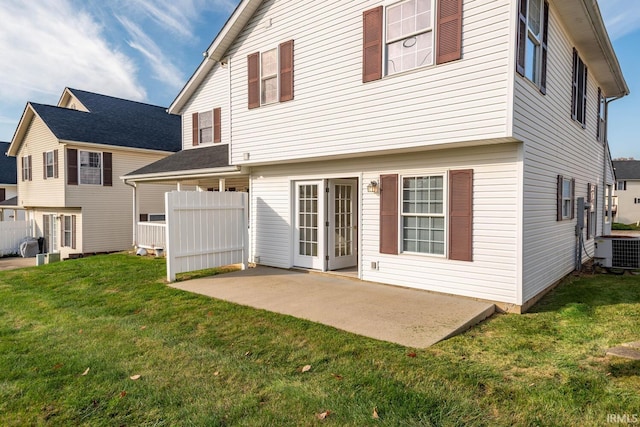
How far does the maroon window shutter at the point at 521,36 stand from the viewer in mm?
5476

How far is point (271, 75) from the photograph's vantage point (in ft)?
28.8

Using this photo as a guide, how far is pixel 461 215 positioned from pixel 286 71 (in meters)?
4.99

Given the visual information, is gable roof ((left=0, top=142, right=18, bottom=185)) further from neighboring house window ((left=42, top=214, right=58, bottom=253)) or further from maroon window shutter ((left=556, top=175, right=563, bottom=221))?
maroon window shutter ((left=556, top=175, right=563, bottom=221))

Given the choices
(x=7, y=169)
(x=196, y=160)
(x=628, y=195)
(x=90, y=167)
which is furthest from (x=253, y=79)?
(x=628, y=195)

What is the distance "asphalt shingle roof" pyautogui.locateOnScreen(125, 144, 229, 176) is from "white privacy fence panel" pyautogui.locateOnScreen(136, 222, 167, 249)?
6.23ft

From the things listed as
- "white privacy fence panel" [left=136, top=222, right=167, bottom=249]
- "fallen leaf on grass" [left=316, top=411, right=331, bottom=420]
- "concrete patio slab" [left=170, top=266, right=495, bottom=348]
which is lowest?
"fallen leaf on grass" [left=316, top=411, right=331, bottom=420]

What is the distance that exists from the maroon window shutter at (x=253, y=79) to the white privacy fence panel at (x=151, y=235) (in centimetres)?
601

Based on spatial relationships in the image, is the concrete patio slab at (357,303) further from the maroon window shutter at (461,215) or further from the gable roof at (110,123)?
the gable roof at (110,123)

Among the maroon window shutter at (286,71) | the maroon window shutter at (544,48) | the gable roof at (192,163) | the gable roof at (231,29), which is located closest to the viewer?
the maroon window shutter at (544,48)

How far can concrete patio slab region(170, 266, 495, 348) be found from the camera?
4.89 m

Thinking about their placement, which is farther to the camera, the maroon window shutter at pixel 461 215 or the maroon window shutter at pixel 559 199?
the maroon window shutter at pixel 559 199

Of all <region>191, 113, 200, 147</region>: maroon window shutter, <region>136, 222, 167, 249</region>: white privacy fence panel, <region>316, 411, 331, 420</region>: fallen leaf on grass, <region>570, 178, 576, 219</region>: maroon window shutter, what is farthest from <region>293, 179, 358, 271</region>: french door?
<region>191, 113, 200, 147</region>: maroon window shutter

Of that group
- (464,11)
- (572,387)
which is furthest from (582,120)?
(572,387)

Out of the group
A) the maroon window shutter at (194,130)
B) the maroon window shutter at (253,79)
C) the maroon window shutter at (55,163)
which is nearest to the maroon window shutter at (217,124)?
the maroon window shutter at (194,130)
